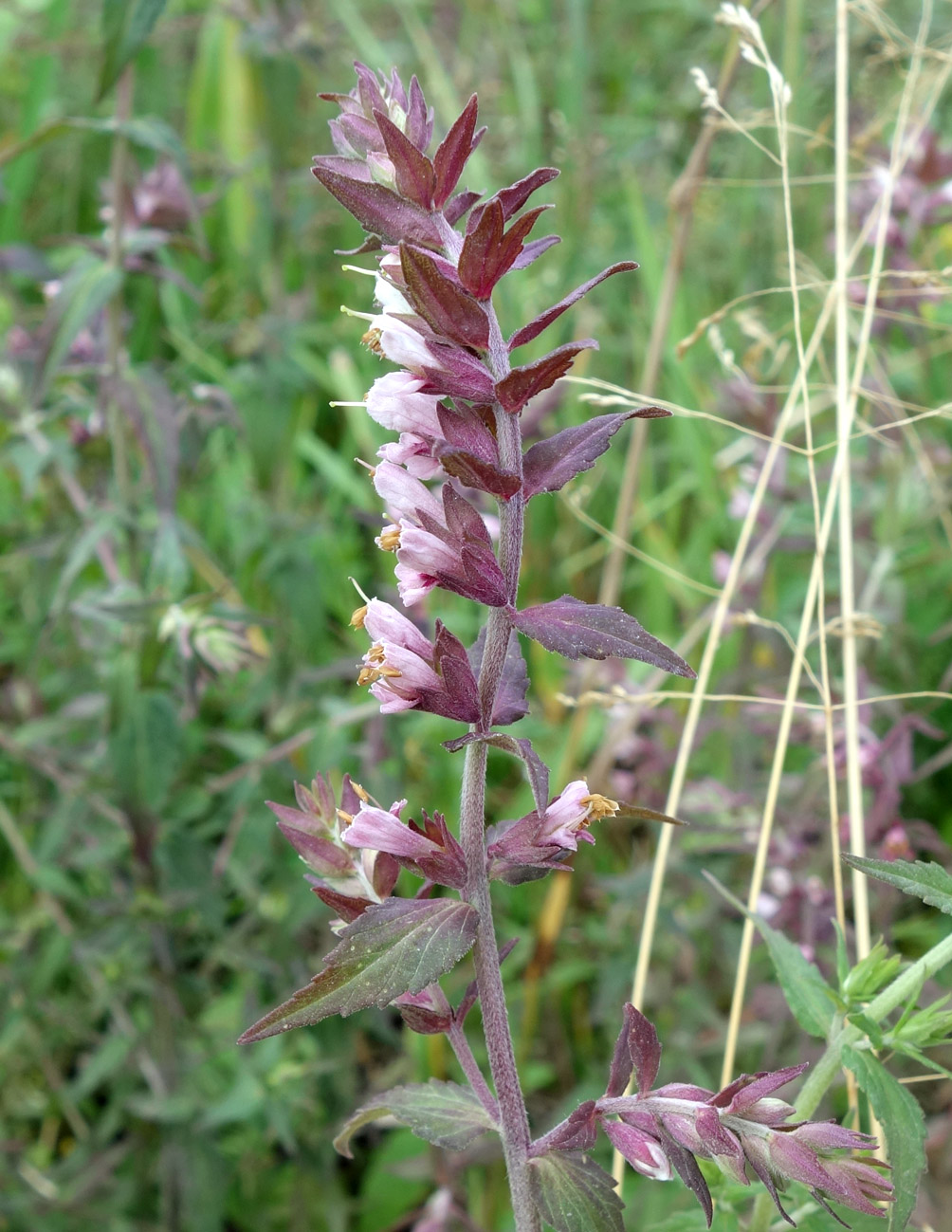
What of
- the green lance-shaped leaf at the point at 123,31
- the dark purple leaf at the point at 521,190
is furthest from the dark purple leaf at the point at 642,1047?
the green lance-shaped leaf at the point at 123,31

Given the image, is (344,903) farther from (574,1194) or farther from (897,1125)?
(897,1125)

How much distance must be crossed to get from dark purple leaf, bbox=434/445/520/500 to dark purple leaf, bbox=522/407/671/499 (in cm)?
3

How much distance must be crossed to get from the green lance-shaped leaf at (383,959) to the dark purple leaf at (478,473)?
0.74 feet

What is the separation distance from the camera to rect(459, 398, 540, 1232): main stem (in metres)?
0.64

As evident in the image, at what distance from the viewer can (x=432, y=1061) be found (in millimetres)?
1680

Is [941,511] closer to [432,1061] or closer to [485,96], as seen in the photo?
[432,1061]

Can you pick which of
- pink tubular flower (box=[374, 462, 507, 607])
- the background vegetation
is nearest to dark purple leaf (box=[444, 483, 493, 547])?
pink tubular flower (box=[374, 462, 507, 607])

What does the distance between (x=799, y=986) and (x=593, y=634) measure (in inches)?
13.1

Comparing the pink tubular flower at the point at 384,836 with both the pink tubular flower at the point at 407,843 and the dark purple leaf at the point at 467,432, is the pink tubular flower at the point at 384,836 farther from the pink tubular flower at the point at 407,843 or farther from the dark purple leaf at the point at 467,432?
the dark purple leaf at the point at 467,432

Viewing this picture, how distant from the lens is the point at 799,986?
30.5 inches

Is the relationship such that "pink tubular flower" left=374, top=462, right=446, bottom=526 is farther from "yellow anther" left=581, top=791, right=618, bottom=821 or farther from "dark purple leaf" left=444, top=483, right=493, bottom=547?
"yellow anther" left=581, top=791, right=618, bottom=821

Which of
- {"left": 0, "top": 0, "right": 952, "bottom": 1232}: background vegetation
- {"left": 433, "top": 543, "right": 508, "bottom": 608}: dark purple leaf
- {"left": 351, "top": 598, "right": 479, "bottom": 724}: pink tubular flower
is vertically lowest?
{"left": 0, "top": 0, "right": 952, "bottom": 1232}: background vegetation

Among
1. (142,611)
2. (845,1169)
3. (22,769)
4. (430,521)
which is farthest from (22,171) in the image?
(845,1169)

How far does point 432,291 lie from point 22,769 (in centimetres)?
149
